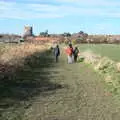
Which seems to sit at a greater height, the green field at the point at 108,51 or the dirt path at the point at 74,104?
the dirt path at the point at 74,104

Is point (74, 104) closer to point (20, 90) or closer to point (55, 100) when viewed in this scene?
point (55, 100)

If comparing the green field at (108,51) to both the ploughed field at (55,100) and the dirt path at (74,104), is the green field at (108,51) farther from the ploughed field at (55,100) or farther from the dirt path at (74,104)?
the dirt path at (74,104)

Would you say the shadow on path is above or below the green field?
above

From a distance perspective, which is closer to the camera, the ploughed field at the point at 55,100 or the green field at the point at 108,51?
the ploughed field at the point at 55,100

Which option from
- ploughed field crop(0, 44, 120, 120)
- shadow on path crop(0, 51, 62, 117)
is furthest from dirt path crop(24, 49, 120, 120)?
shadow on path crop(0, 51, 62, 117)

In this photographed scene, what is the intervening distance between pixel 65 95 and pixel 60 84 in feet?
12.5

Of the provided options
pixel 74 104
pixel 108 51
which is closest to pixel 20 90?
pixel 74 104

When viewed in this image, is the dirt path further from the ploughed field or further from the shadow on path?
the shadow on path

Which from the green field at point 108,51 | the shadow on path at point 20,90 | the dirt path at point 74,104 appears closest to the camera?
the dirt path at point 74,104

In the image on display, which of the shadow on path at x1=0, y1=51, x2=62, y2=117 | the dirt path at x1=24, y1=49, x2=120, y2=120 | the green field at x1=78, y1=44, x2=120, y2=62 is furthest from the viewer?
the green field at x1=78, y1=44, x2=120, y2=62

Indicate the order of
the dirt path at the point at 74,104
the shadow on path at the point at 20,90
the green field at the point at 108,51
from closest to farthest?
the dirt path at the point at 74,104 → the shadow on path at the point at 20,90 → the green field at the point at 108,51

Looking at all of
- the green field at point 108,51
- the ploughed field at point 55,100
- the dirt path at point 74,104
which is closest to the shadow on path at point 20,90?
the ploughed field at point 55,100

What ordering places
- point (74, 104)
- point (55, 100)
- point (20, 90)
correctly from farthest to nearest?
point (20, 90), point (55, 100), point (74, 104)

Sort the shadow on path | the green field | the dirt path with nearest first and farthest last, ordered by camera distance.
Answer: the dirt path < the shadow on path < the green field
